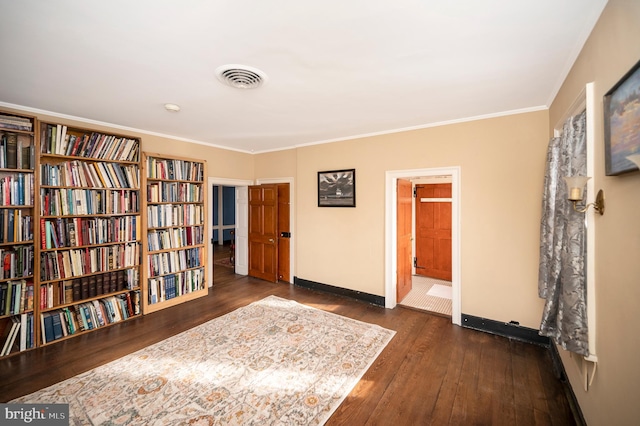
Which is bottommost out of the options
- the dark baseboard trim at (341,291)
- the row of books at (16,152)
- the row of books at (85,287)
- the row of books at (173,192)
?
the dark baseboard trim at (341,291)

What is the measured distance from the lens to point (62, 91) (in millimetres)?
2412

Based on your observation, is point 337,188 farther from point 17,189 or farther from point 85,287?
point 17,189

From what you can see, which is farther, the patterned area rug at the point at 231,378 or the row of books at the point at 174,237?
the row of books at the point at 174,237

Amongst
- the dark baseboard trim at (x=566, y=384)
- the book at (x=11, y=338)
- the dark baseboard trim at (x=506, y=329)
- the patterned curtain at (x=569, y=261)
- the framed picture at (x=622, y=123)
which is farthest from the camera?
the dark baseboard trim at (x=506, y=329)

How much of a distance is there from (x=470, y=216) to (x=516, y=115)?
4.07 feet

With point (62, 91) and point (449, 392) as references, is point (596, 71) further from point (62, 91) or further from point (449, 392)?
point (62, 91)

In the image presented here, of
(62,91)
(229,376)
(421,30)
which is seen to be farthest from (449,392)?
(62,91)

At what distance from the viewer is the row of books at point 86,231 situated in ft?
9.39

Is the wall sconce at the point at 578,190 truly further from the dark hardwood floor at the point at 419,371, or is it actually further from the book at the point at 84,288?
the book at the point at 84,288

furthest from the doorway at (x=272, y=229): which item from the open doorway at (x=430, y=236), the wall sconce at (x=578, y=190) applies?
the wall sconce at (x=578, y=190)

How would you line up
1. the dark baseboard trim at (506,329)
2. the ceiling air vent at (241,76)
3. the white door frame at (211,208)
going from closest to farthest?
the ceiling air vent at (241,76)
the dark baseboard trim at (506,329)
the white door frame at (211,208)

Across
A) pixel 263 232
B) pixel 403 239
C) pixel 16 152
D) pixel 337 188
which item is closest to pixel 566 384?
pixel 403 239

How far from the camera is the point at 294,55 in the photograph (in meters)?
1.81

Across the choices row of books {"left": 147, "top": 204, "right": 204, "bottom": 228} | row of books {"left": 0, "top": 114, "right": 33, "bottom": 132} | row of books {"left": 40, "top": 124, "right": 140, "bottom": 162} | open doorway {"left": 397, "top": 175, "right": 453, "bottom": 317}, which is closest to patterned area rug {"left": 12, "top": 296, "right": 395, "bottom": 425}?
row of books {"left": 147, "top": 204, "right": 204, "bottom": 228}
